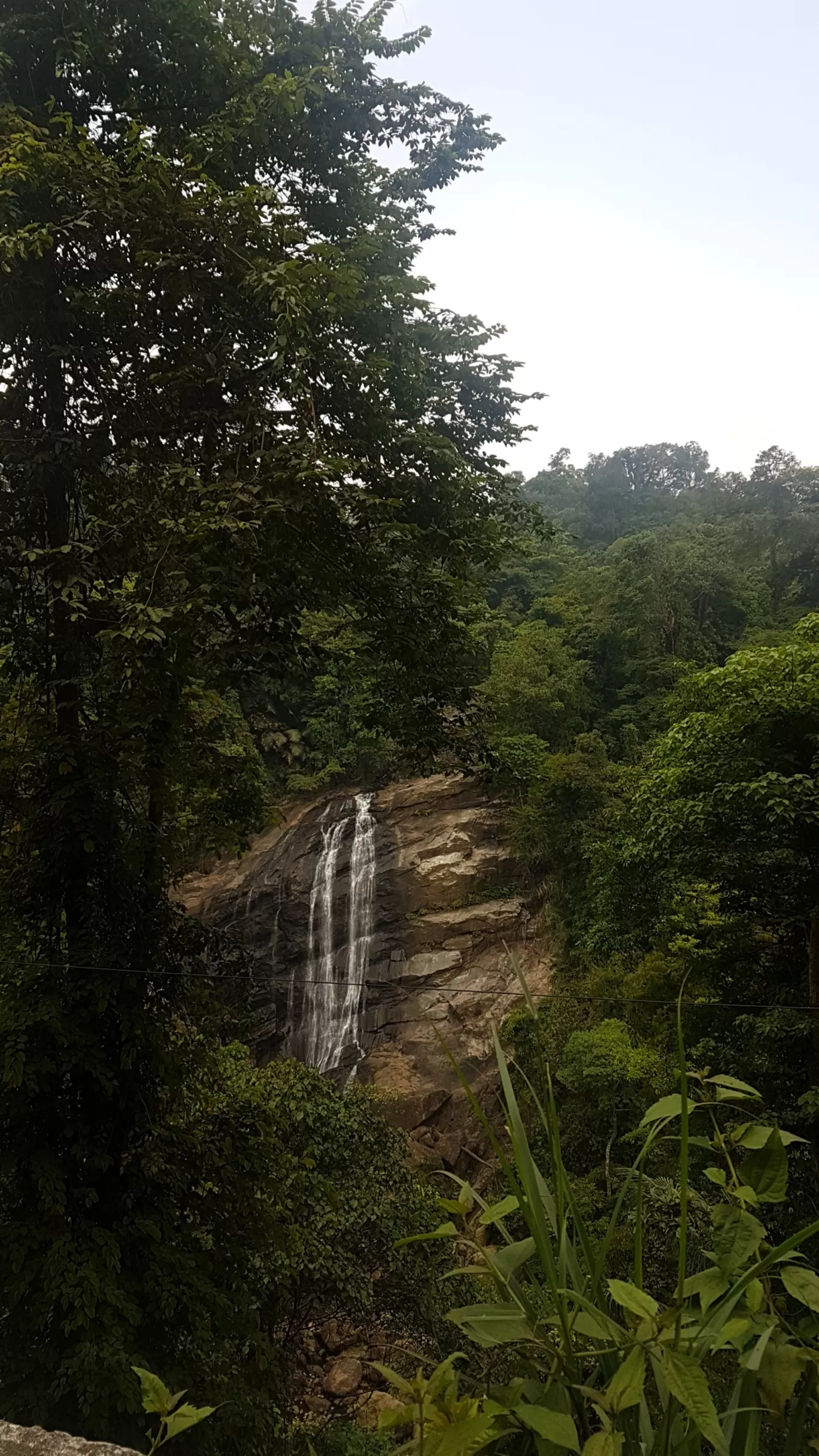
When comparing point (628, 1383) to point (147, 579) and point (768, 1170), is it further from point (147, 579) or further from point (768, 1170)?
point (147, 579)

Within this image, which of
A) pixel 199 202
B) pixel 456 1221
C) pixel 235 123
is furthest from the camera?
pixel 235 123

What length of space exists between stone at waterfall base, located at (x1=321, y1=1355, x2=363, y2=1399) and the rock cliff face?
10.2 feet

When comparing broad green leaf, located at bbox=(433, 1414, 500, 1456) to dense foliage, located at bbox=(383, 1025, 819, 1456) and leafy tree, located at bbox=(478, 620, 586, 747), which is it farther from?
leafy tree, located at bbox=(478, 620, 586, 747)

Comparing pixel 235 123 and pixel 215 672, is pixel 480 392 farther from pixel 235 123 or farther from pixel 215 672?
pixel 215 672

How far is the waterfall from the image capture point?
13.1m

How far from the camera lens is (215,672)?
3996 mm

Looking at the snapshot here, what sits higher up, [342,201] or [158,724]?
[342,201]

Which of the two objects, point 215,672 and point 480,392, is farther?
point 480,392

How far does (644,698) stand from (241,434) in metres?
13.6

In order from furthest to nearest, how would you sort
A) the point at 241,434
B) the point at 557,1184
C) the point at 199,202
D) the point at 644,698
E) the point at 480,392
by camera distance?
the point at 644,698 < the point at 480,392 < the point at 241,434 < the point at 199,202 < the point at 557,1184

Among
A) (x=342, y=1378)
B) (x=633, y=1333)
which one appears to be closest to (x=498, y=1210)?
(x=633, y=1333)

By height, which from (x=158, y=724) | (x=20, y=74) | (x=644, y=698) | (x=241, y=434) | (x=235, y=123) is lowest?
(x=644, y=698)

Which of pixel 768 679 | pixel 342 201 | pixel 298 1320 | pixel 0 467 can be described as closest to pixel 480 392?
pixel 342 201

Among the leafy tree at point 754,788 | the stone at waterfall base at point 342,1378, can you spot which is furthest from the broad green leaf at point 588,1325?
the stone at waterfall base at point 342,1378
